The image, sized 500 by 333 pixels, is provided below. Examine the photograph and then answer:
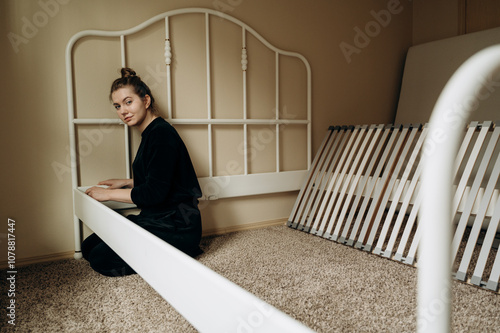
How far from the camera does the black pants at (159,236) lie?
1.43m

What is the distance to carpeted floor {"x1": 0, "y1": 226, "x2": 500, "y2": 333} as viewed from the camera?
1029 mm

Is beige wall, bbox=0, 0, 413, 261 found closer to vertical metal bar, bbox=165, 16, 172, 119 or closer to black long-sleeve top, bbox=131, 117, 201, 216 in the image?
vertical metal bar, bbox=165, 16, 172, 119

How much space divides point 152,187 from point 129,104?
411 millimetres

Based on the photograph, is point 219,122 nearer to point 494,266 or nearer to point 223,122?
point 223,122

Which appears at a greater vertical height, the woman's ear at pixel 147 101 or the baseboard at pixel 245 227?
the woman's ear at pixel 147 101

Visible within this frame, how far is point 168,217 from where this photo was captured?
4.87 feet

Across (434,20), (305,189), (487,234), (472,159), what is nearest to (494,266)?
(487,234)

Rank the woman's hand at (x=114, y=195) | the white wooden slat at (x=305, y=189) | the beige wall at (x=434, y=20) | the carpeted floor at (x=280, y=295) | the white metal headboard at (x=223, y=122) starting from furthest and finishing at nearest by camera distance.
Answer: the beige wall at (x=434, y=20)
the white wooden slat at (x=305, y=189)
the white metal headboard at (x=223, y=122)
the woman's hand at (x=114, y=195)
the carpeted floor at (x=280, y=295)

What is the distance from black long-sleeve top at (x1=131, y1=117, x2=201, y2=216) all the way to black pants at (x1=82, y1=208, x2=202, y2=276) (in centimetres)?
4

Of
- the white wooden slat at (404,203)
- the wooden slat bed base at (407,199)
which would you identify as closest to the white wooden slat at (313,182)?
the wooden slat bed base at (407,199)

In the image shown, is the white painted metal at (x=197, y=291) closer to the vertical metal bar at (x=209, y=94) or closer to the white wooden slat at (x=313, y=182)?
the vertical metal bar at (x=209, y=94)

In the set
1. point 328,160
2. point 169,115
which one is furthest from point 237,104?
point 328,160

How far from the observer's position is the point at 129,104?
1542 mm

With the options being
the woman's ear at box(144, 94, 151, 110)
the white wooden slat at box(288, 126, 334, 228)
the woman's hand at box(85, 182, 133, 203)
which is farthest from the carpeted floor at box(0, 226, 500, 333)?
the woman's ear at box(144, 94, 151, 110)
